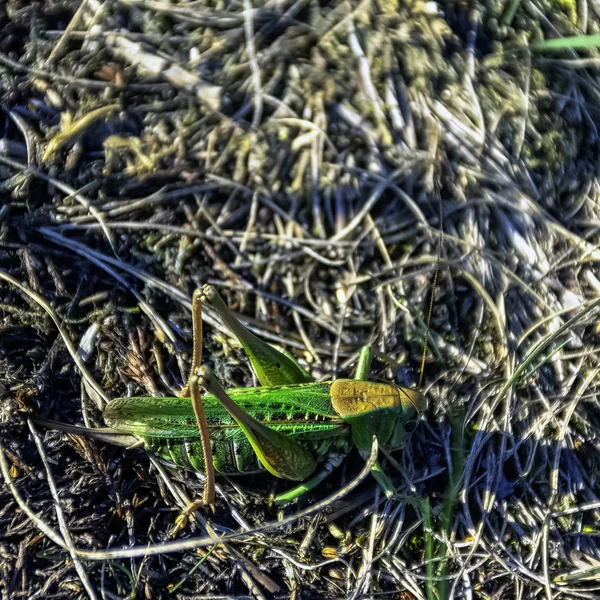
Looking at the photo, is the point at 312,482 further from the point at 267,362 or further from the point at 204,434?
the point at 204,434

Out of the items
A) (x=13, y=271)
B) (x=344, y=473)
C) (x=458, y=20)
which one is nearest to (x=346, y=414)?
(x=344, y=473)

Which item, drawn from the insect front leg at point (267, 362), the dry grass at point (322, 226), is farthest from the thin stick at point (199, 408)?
the dry grass at point (322, 226)

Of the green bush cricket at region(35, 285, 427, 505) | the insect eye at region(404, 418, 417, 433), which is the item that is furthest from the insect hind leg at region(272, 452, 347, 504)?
the insect eye at region(404, 418, 417, 433)

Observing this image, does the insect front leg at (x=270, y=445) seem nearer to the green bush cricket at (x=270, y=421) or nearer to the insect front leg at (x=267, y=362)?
the green bush cricket at (x=270, y=421)

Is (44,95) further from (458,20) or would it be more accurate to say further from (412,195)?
(458,20)

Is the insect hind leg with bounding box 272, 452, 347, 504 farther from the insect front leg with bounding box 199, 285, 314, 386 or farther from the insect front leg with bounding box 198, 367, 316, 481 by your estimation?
the insect front leg with bounding box 199, 285, 314, 386
